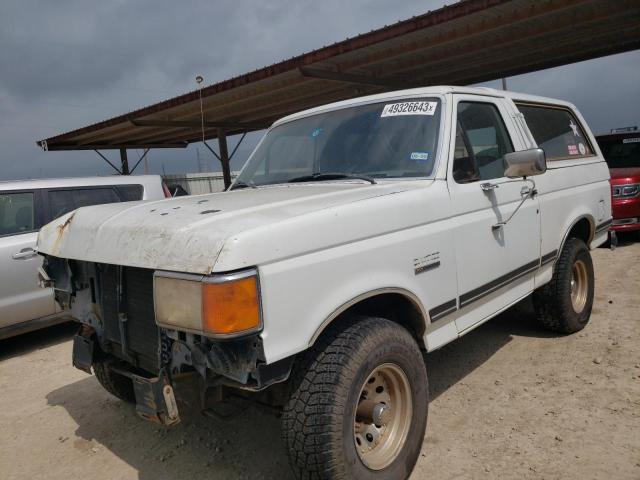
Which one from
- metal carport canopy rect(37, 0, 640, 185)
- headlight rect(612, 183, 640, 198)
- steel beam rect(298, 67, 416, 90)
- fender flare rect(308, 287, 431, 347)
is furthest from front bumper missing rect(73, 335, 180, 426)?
headlight rect(612, 183, 640, 198)

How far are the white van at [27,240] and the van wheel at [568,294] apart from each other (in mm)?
4380

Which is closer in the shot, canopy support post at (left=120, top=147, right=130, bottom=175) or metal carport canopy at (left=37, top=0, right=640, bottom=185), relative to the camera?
metal carport canopy at (left=37, top=0, right=640, bottom=185)

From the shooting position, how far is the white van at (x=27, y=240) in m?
4.91

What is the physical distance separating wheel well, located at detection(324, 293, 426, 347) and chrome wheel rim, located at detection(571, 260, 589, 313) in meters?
2.39

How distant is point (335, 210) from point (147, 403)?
122cm

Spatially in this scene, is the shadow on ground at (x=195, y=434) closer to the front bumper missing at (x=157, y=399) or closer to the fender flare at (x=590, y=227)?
the front bumper missing at (x=157, y=399)

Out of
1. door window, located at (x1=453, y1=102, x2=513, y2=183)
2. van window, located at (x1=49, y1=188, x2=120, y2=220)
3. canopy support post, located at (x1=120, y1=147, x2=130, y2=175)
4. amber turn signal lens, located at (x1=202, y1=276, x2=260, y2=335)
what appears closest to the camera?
amber turn signal lens, located at (x1=202, y1=276, x2=260, y2=335)

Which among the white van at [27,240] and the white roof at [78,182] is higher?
the white roof at [78,182]

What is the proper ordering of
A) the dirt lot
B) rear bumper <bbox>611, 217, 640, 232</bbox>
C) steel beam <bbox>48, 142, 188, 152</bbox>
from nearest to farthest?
the dirt lot → rear bumper <bbox>611, 217, 640, 232</bbox> → steel beam <bbox>48, 142, 188, 152</bbox>

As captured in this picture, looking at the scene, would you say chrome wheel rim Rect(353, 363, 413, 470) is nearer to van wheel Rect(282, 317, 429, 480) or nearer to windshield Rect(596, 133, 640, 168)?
van wheel Rect(282, 317, 429, 480)

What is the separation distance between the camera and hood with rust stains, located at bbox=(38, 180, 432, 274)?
6.22 ft

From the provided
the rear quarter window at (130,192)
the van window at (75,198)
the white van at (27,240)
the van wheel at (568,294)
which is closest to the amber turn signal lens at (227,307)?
the van wheel at (568,294)

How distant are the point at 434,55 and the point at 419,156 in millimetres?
6810

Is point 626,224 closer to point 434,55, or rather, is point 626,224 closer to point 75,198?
point 434,55
